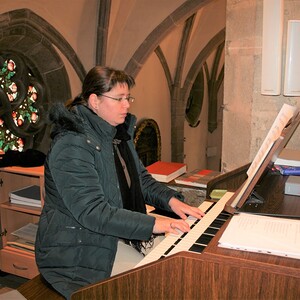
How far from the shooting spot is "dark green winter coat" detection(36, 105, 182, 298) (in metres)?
1.59

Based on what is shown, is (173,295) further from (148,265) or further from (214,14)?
(214,14)

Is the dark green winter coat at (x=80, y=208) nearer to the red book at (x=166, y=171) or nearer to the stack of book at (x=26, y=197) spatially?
the red book at (x=166, y=171)

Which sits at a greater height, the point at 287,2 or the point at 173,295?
the point at 287,2

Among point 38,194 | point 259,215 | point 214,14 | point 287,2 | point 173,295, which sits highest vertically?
point 214,14

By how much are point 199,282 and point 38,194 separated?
273 cm

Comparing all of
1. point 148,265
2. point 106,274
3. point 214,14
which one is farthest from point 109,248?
point 214,14

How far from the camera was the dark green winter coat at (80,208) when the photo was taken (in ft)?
5.21

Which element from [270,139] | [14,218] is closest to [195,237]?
[270,139]

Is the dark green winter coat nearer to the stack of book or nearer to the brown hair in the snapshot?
the brown hair

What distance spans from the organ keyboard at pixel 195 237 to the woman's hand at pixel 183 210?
25 millimetres

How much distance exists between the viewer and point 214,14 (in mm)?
7156

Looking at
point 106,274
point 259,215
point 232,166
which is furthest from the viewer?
point 232,166

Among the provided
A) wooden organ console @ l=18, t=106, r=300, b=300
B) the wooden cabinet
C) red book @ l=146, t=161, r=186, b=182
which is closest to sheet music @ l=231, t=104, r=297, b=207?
wooden organ console @ l=18, t=106, r=300, b=300

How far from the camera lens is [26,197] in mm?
3533
